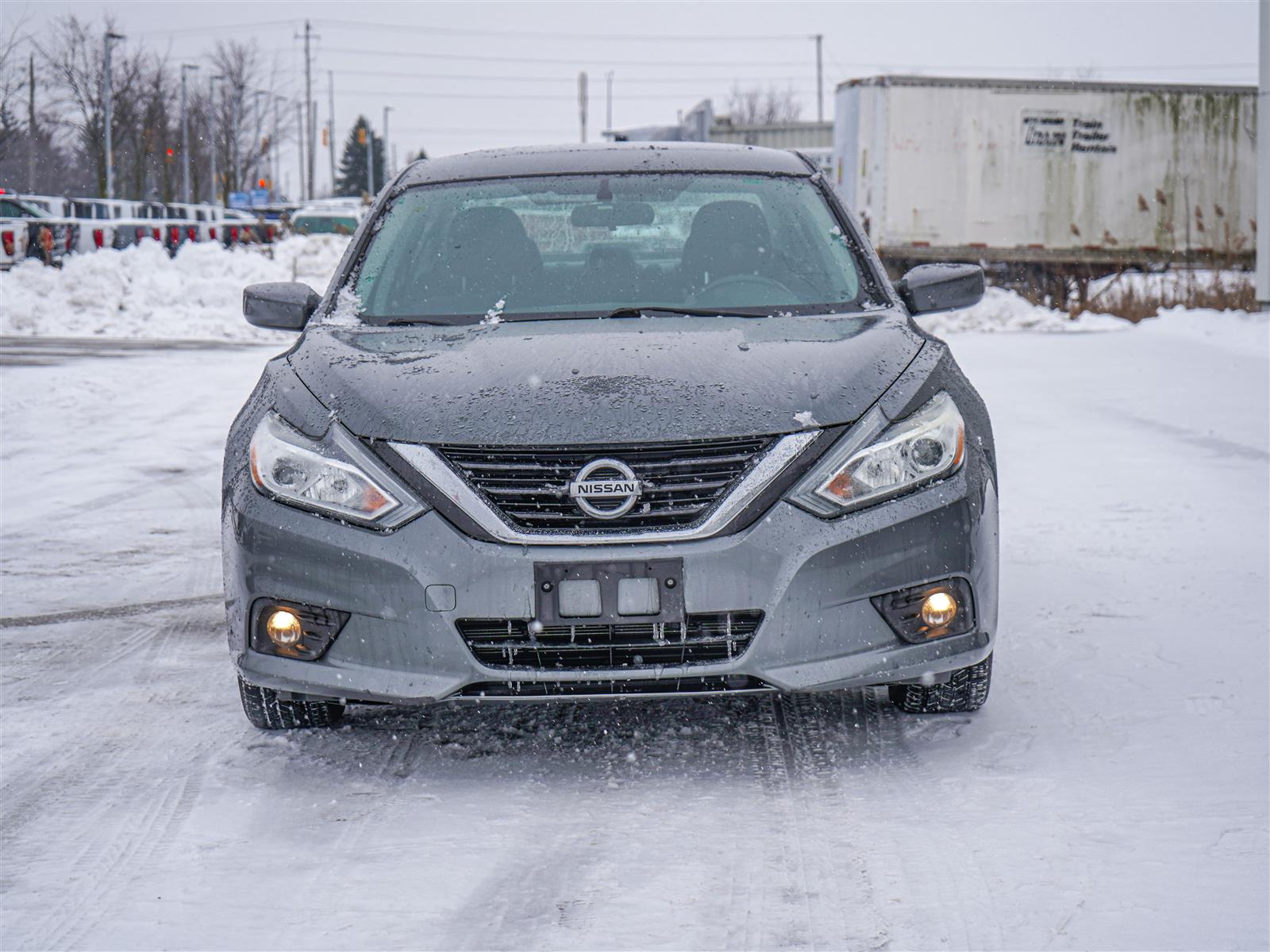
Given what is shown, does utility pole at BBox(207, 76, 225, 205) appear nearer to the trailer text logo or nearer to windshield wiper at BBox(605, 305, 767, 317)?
the trailer text logo

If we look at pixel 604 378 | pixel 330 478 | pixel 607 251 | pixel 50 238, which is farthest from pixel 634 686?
pixel 50 238

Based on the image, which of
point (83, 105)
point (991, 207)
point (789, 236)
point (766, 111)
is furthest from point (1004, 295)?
point (766, 111)

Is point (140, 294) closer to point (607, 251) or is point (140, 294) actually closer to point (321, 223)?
point (607, 251)

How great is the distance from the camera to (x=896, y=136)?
952 inches

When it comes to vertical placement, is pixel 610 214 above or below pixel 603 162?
below

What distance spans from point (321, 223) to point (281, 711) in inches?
1748

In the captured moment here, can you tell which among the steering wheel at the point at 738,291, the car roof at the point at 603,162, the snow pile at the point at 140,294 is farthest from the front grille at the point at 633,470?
the snow pile at the point at 140,294

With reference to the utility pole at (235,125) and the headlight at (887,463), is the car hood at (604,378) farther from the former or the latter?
the utility pole at (235,125)

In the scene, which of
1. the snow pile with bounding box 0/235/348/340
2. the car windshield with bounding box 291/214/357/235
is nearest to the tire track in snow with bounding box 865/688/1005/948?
the snow pile with bounding box 0/235/348/340

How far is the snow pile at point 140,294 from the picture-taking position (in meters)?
20.0

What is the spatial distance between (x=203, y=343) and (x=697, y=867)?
16632mm

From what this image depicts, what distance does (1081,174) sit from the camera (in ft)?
81.4

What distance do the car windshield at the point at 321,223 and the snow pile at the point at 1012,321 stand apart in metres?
27.6

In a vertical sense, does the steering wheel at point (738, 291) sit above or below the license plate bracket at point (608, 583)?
above
